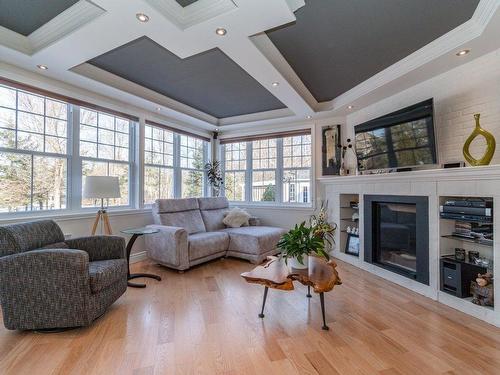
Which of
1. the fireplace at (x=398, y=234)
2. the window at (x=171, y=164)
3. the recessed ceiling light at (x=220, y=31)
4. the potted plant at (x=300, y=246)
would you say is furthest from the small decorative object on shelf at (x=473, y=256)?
the window at (x=171, y=164)

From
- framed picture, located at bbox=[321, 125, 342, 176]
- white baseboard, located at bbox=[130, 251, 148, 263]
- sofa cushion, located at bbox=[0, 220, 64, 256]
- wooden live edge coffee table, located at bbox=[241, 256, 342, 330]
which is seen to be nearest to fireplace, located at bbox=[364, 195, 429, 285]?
framed picture, located at bbox=[321, 125, 342, 176]

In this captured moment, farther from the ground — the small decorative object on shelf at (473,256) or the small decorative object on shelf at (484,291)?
the small decorative object on shelf at (473,256)

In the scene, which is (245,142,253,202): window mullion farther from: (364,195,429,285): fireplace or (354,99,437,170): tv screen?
(364,195,429,285): fireplace

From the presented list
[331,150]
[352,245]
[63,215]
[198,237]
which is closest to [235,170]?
[331,150]

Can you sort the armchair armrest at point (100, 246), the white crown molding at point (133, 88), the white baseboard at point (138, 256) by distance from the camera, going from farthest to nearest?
the white baseboard at point (138, 256)
the white crown molding at point (133, 88)
the armchair armrest at point (100, 246)

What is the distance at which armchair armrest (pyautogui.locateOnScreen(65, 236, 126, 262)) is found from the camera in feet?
8.34

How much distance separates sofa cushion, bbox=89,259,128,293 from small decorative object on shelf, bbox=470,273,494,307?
10.8ft

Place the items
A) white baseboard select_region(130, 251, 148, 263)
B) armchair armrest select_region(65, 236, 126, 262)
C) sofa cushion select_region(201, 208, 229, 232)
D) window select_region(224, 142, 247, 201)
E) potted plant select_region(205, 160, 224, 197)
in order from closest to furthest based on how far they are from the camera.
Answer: armchair armrest select_region(65, 236, 126, 262), white baseboard select_region(130, 251, 148, 263), sofa cushion select_region(201, 208, 229, 232), potted plant select_region(205, 160, 224, 197), window select_region(224, 142, 247, 201)

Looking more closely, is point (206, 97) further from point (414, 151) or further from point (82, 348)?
point (82, 348)

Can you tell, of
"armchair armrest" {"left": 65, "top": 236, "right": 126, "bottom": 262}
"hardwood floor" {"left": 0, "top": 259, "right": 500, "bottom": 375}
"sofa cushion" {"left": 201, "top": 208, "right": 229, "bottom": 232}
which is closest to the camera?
"hardwood floor" {"left": 0, "top": 259, "right": 500, "bottom": 375}

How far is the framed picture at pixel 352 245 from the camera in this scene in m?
3.99

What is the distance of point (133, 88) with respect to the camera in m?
3.58

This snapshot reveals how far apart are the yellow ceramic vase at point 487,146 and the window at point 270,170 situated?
255 cm

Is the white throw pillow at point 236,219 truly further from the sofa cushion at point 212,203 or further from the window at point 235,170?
the window at point 235,170
